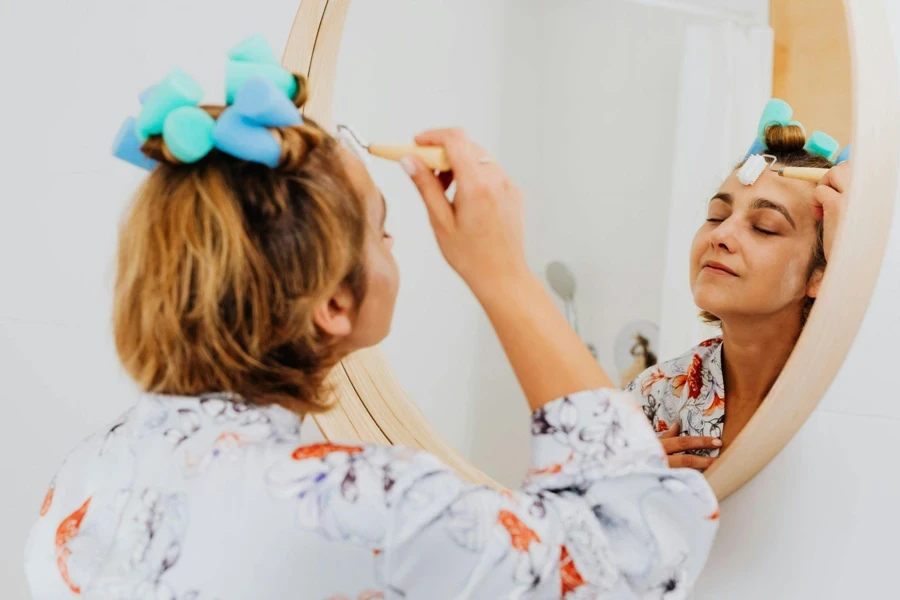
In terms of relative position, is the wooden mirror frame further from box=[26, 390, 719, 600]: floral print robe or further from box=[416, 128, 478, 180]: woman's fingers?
box=[416, 128, 478, 180]: woman's fingers

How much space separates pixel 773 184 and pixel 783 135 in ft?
0.12

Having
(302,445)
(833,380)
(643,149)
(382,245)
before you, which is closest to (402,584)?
(302,445)

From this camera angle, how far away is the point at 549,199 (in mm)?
978

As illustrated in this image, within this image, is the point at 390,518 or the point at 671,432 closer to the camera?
the point at 390,518

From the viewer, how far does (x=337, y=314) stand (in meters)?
0.63

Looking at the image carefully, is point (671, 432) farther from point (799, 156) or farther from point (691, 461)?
point (799, 156)

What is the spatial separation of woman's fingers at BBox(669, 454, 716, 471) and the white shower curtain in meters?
0.09

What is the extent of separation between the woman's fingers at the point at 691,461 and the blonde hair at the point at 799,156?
14 centimetres

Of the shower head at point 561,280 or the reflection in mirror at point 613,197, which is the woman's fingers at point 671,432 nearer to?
the reflection in mirror at point 613,197

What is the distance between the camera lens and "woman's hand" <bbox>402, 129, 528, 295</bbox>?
0.65m

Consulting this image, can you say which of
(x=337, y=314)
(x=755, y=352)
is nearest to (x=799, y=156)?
(x=755, y=352)

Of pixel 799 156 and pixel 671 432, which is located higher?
pixel 799 156

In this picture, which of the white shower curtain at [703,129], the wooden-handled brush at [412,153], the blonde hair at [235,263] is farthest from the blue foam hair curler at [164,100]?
the white shower curtain at [703,129]

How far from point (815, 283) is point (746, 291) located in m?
0.06
